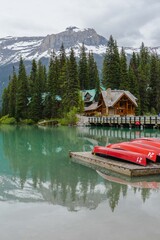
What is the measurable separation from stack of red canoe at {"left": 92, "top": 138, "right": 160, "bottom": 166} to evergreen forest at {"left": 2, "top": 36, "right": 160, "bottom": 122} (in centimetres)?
4959

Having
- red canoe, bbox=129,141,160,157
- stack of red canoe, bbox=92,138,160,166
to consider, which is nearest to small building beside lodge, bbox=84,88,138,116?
stack of red canoe, bbox=92,138,160,166

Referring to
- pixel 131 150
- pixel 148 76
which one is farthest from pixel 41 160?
pixel 148 76

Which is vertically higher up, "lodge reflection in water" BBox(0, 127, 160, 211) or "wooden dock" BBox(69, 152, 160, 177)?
"wooden dock" BBox(69, 152, 160, 177)

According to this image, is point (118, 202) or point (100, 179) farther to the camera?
point (100, 179)

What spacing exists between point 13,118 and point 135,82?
30817 mm

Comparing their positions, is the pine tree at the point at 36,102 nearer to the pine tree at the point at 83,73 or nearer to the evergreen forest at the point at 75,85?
the evergreen forest at the point at 75,85

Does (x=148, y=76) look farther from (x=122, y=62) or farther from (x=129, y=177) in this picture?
(x=129, y=177)

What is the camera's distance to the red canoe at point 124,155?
14.5m

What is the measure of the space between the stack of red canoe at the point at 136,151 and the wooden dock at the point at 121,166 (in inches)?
9.4

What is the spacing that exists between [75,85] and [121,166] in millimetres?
54475

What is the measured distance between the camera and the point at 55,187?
41.9 ft

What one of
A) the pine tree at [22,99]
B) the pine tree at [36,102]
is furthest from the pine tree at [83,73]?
the pine tree at [22,99]

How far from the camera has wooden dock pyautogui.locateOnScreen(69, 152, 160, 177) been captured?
14.0 metres

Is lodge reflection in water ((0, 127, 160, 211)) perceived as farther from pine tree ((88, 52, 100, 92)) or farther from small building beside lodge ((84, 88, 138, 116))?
pine tree ((88, 52, 100, 92))
